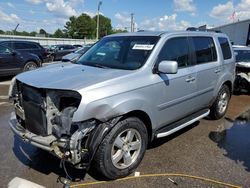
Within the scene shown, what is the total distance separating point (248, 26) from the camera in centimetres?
3025

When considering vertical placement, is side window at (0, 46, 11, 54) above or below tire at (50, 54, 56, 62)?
above

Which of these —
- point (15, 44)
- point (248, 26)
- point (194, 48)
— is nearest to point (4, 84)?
point (15, 44)

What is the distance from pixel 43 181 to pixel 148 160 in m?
1.53

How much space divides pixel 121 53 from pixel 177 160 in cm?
186

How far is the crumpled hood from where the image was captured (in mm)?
3492

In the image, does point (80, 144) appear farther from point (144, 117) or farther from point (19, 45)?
point (19, 45)

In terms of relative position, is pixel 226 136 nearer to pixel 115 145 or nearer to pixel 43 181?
pixel 115 145

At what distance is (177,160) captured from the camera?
14.5 feet

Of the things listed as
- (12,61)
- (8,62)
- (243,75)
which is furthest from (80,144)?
(12,61)

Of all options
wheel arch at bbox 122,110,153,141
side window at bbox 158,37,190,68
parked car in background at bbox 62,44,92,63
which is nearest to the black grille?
wheel arch at bbox 122,110,153,141

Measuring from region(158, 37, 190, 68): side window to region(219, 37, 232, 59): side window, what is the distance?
1.53m

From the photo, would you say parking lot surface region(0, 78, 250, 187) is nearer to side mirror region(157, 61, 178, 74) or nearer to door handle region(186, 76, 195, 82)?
door handle region(186, 76, 195, 82)

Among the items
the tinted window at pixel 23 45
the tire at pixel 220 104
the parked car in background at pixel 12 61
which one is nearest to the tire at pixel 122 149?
the tire at pixel 220 104

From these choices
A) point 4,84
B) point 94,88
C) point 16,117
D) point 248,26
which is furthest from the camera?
point 248,26
